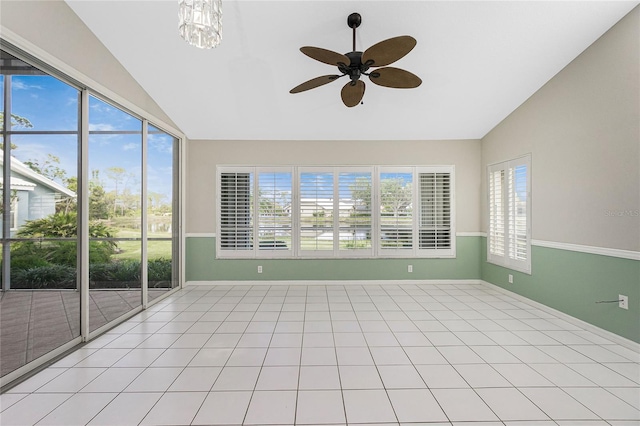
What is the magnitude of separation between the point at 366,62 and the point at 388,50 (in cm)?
22

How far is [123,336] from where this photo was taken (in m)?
2.88

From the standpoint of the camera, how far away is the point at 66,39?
2.44 metres

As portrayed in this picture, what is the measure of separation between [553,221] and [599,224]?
1.81ft

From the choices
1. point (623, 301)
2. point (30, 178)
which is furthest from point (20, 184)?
point (623, 301)

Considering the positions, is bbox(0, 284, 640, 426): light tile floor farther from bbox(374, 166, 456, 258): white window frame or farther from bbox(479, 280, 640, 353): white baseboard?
bbox(374, 166, 456, 258): white window frame

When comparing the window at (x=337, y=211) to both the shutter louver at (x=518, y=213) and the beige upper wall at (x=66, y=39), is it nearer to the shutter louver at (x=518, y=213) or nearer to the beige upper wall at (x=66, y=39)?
the shutter louver at (x=518, y=213)

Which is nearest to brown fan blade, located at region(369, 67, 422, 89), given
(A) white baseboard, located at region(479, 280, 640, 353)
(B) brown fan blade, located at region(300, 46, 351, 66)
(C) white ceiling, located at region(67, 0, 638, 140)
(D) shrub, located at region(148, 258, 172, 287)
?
(B) brown fan blade, located at region(300, 46, 351, 66)

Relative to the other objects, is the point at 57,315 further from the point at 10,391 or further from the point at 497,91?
the point at 497,91

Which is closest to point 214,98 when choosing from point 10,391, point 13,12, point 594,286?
point 13,12

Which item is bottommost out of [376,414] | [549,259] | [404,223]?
[376,414]

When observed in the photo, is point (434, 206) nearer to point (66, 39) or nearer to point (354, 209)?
point (354, 209)

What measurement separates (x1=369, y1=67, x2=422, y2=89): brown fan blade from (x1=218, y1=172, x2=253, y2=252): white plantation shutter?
2944 millimetres

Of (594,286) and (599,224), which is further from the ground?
(599,224)

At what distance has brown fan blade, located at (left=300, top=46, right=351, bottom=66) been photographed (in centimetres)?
210
